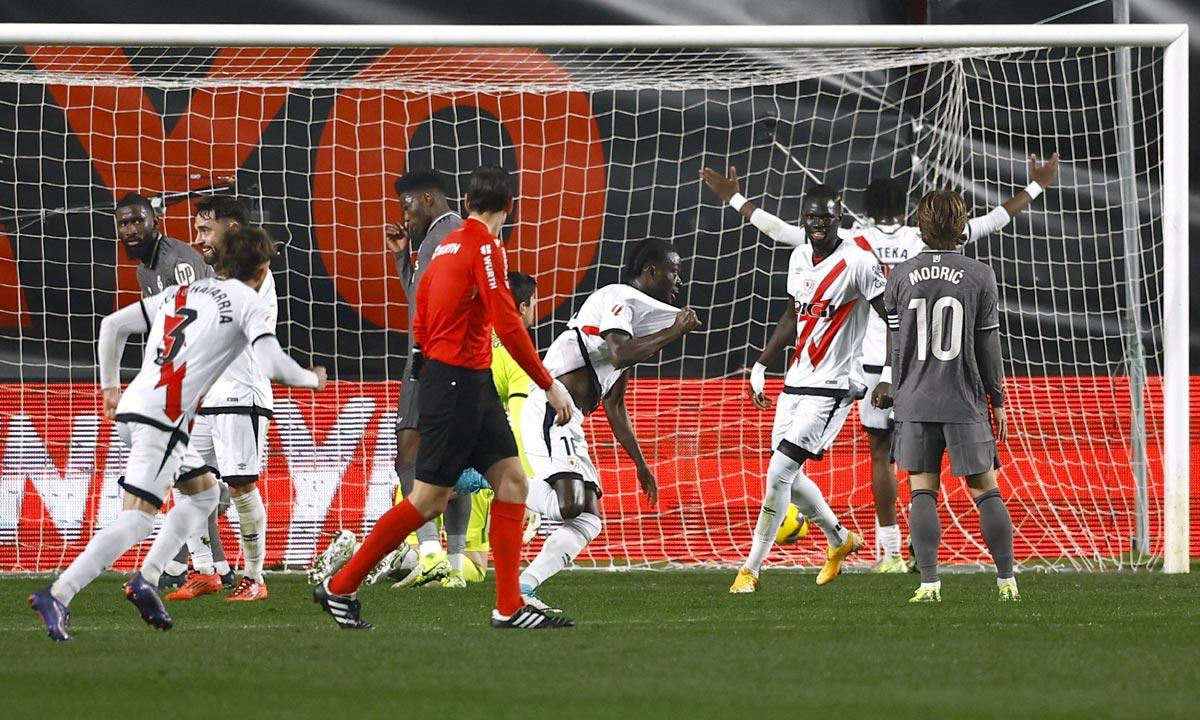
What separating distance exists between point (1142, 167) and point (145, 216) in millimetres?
7762

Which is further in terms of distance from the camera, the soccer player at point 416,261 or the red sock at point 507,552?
the soccer player at point 416,261

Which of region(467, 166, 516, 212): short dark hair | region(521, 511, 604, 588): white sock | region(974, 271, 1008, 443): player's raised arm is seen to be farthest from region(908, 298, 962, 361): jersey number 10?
region(467, 166, 516, 212): short dark hair

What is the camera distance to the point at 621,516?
12086 mm

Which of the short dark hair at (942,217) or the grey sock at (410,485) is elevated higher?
the short dark hair at (942,217)

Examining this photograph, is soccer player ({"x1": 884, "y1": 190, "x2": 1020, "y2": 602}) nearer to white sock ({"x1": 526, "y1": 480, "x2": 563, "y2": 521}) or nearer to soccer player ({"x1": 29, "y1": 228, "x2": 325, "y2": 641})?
white sock ({"x1": 526, "y1": 480, "x2": 563, "y2": 521})

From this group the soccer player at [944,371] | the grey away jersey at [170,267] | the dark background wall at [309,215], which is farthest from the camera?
the dark background wall at [309,215]

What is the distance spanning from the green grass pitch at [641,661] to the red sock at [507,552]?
0.19m

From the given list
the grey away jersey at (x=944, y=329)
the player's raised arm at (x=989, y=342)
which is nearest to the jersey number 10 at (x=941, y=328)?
the grey away jersey at (x=944, y=329)

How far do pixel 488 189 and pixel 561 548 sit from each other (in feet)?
5.75

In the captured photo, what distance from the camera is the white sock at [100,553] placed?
6359 mm

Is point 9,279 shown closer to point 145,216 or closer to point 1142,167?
point 145,216

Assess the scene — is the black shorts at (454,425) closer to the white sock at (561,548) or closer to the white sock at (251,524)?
the white sock at (561,548)

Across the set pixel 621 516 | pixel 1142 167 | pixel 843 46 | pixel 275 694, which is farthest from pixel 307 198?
pixel 275 694

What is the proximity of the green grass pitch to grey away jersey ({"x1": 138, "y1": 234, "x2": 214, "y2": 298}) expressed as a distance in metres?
1.81
